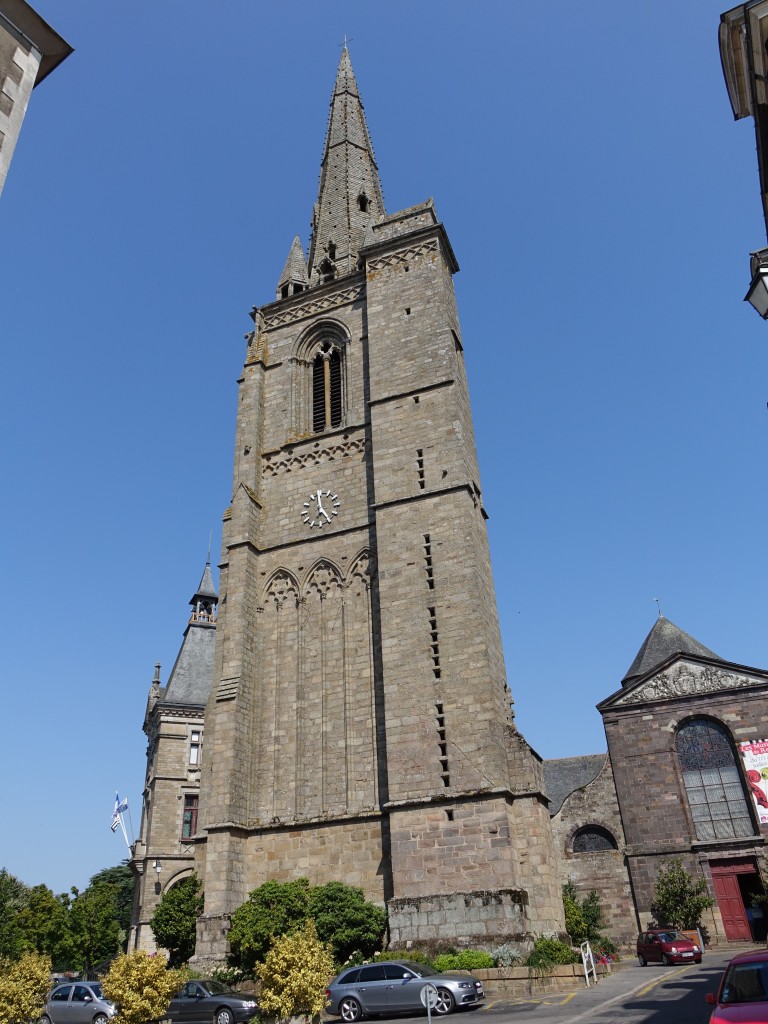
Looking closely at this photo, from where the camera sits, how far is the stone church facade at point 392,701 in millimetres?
17969

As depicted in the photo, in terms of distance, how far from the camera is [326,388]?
27.2m

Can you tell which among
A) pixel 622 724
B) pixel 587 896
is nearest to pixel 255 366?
pixel 622 724

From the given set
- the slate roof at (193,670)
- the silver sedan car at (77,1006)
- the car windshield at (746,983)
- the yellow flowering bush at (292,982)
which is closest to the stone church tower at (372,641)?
the silver sedan car at (77,1006)

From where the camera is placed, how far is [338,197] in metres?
36.7

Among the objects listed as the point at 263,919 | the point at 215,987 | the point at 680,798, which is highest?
the point at 680,798

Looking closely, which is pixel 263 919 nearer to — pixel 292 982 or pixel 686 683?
pixel 292 982

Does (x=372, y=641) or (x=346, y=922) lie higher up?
(x=372, y=641)

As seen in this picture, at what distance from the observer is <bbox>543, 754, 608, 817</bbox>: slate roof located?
4059 centimetres

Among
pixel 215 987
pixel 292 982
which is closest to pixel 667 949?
pixel 215 987

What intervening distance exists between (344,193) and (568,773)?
3344 centimetres

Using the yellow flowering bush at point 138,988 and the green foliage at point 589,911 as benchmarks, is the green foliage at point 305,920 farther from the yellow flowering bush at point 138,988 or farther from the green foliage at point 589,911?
the green foliage at point 589,911

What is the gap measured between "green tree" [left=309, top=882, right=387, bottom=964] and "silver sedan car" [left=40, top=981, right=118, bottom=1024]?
15.6 ft

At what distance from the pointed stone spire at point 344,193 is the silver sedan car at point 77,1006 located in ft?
84.6

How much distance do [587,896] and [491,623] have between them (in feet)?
55.9
